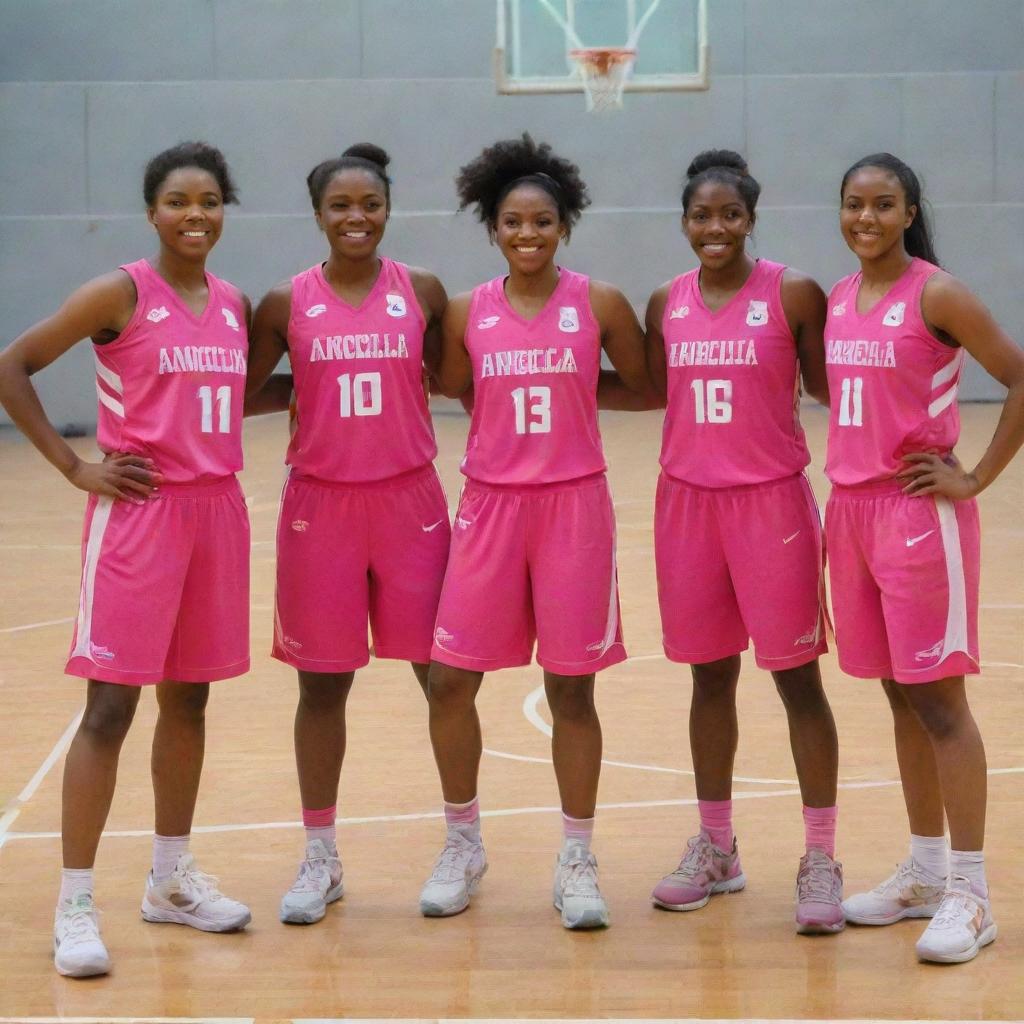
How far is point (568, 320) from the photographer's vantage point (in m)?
3.44

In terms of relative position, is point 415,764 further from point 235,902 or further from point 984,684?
point 984,684

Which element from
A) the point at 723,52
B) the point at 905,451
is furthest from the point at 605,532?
the point at 723,52

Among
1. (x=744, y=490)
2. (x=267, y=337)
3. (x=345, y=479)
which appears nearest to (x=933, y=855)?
(x=744, y=490)

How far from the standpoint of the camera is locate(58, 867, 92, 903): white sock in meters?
3.21

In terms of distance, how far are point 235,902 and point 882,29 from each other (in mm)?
10791

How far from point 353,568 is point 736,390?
930 millimetres

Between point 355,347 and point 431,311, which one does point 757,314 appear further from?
point 355,347

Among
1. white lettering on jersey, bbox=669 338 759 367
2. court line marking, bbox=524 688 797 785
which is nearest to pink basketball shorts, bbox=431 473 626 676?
white lettering on jersey, bbox=669 338 759 367

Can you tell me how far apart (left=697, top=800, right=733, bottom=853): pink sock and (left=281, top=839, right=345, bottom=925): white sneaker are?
0.84 metres

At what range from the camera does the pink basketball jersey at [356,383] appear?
3439mm

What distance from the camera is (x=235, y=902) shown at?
338 cm

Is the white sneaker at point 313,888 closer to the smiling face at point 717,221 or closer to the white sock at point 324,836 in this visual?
the white sock at point 324,836

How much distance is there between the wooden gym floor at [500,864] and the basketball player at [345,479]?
0.32 metres

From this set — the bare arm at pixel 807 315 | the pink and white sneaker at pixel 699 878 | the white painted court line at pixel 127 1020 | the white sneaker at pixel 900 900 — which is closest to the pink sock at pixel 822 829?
the white sneaker at pixel 900 900
